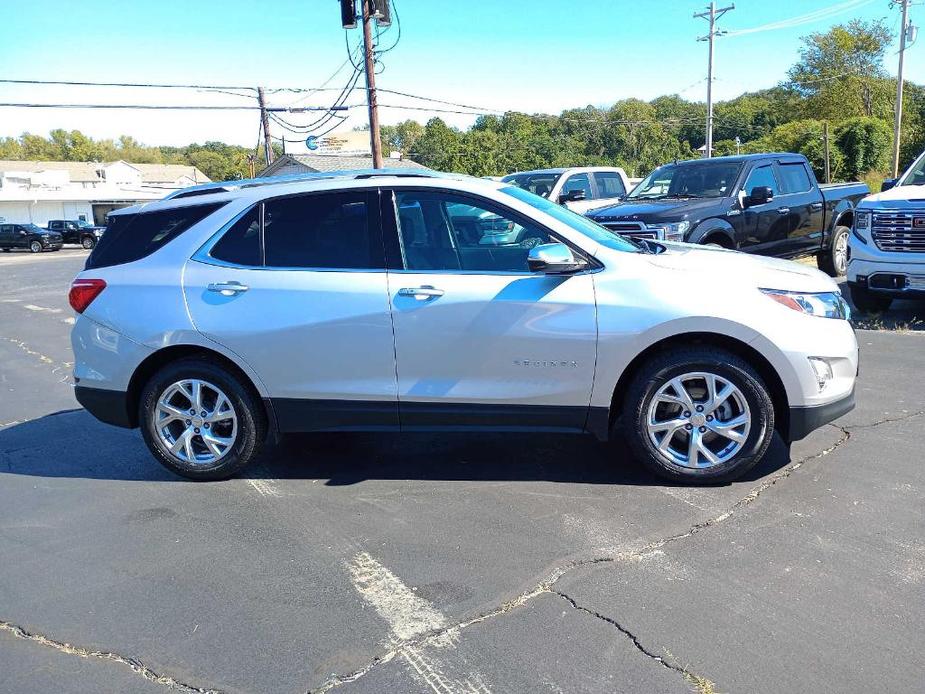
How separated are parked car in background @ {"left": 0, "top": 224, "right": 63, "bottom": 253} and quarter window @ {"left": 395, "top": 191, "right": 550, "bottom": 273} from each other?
4419cm

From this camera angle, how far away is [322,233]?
15.3 feet

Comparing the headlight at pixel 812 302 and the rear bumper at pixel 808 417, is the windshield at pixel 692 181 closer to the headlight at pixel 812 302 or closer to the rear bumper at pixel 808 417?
the headlight at pixel 812 302

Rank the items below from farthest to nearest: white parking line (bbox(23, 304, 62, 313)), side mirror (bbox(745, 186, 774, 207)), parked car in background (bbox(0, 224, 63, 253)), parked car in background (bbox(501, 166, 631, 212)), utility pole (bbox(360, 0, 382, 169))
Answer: parked car in background (bbox(0, 224, 63, 253)), utility pole (bbox(360, 0, 382, 169)), parked car in background (bbox(501, 166, 631, 212)), white parking line (bbox(23, 304, 62, 313)), side mirror (bbox(745, 186, 774, 207))

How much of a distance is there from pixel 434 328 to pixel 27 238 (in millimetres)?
44957

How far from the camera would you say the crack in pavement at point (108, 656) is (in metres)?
2.82

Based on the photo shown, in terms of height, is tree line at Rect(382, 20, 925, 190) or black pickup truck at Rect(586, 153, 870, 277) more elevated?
tree line at Rect(382, 20, 925, 190)

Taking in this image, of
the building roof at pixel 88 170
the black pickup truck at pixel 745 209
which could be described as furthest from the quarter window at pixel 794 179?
the building roof at pixel 88 170

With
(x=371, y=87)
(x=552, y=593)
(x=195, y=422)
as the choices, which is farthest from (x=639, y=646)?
(x=371, y=87)

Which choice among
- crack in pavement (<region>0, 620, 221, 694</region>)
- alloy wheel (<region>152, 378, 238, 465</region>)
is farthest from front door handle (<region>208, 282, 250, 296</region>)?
crack in pavement (<region>0, 620, 221, 694</region>)

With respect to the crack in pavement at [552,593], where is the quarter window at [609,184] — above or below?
above

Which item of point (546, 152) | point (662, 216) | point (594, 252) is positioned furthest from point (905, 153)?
point (594, 252)

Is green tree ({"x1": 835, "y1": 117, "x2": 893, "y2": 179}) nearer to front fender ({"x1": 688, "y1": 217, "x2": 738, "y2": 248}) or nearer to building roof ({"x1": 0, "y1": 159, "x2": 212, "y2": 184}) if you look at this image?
front fender ({"x1": 688, "y1": 217, "x2": 738, "y2": 248})

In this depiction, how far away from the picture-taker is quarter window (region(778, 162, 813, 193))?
428 inches

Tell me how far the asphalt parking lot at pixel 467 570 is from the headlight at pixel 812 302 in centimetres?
95
